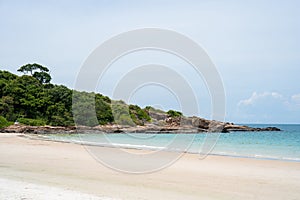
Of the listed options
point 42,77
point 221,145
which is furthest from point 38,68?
point 221,145

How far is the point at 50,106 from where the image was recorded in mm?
56500

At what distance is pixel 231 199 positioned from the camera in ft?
24.2

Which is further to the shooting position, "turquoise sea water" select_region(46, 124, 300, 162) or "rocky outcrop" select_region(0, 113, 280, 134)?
"rocky outcrop" select_region(0, 113, 280, 134)

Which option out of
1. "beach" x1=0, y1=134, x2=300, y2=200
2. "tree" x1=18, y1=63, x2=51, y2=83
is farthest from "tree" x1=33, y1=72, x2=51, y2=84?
"beach" x1=0, y1=134, x2=300, y2=200

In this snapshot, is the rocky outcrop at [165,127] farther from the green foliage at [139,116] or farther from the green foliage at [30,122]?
the green foliage at [30,122]

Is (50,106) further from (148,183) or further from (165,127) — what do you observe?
(148,183)

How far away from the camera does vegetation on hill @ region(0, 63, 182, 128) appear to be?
2098 inches

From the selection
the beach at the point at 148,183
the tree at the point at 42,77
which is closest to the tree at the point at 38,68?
the tree at the point at 42,77

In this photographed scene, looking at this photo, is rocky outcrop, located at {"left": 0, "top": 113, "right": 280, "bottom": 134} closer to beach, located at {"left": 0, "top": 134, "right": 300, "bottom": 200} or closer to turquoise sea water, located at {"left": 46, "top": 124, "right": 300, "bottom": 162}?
turquoise sea water, located at {"left": 46, "top": 124, "right": 300, "bottom": 162}

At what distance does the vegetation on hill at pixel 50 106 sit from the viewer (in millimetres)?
53300

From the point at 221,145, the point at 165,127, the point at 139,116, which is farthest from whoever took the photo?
the point at 139,116

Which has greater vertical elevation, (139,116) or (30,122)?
(139,116)

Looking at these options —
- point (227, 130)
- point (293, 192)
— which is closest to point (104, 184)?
point (293, 192)

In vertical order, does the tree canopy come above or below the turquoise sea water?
above
